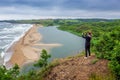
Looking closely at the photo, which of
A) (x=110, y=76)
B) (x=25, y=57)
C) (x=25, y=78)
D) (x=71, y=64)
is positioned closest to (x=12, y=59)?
(x=25, y=57)

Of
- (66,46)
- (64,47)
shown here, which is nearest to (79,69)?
(64,47)

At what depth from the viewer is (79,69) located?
19812 millimetres

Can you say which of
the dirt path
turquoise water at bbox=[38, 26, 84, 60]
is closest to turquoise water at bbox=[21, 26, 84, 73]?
turquoise water at bbox=[38, 26, 84, 60]

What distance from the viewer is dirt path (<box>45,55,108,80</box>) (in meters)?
18.8

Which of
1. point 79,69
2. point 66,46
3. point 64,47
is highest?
point 79,69

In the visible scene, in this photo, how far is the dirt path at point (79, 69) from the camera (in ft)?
61.6

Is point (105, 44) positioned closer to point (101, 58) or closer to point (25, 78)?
point (101, 58)

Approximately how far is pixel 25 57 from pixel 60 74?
34.9 meters

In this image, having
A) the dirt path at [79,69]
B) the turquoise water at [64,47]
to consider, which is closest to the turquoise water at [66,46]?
the turquoise water at [64,47]

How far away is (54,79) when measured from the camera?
2036cm

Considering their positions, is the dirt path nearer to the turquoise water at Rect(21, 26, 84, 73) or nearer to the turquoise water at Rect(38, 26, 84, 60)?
the turquoise water at Rect(21, 26, 84, 73)

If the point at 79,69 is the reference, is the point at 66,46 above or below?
below

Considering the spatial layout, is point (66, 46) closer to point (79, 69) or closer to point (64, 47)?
point (64, 47)

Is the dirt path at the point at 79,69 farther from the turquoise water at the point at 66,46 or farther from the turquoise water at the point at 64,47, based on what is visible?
the turquoise water at the point at 66,46
